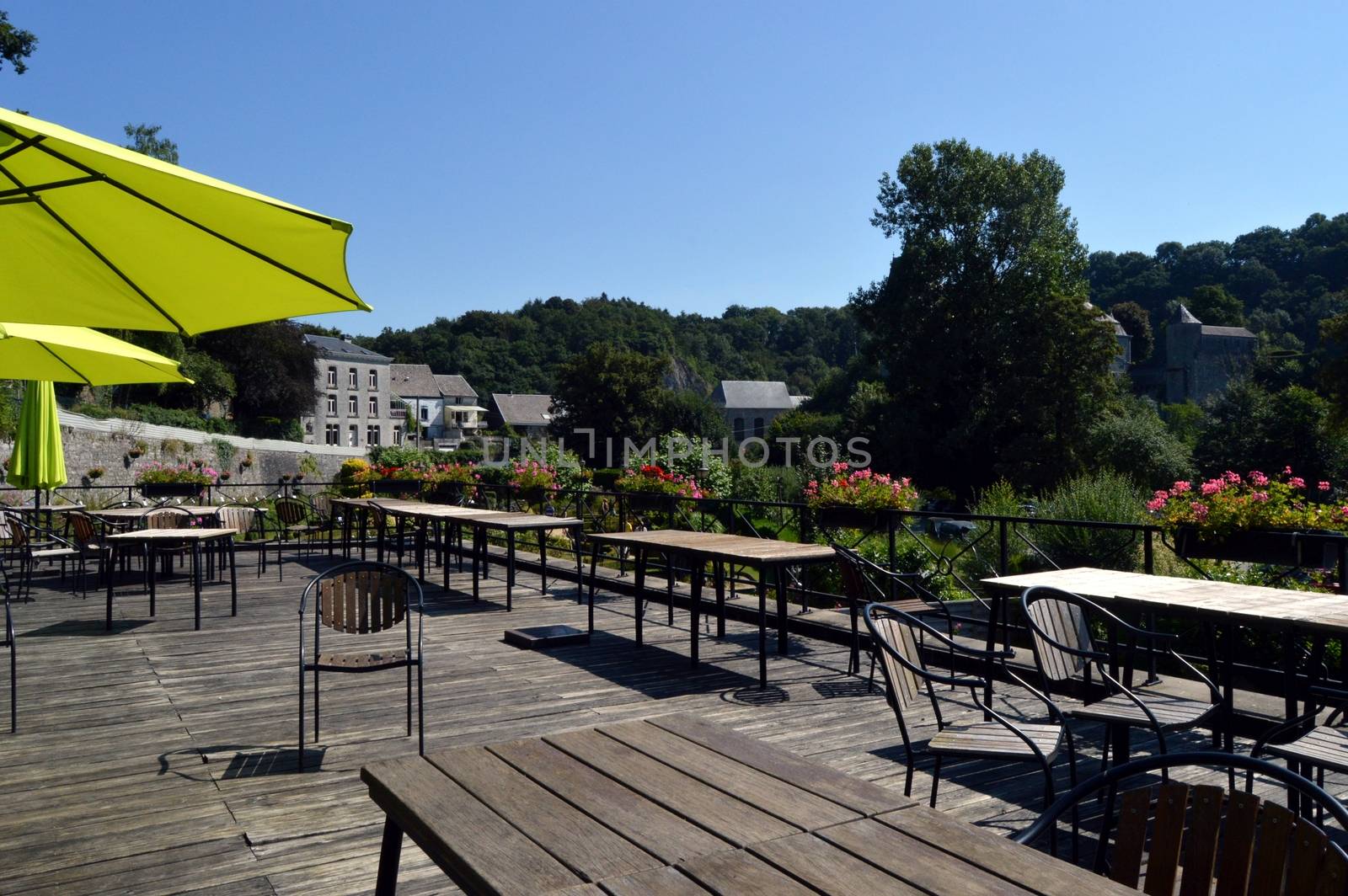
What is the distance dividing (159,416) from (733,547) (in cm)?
3198

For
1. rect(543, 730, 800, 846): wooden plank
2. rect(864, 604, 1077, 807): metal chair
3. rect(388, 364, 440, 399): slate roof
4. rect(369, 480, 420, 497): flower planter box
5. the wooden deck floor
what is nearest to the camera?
rect(543, 730, 800, 846): wooden plank

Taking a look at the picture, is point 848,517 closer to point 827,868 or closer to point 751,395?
point 827,868

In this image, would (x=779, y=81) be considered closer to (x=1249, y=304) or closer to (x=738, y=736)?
(x=738, y=736)

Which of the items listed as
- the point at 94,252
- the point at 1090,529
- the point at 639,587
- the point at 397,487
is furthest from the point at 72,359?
the point at 1090,529

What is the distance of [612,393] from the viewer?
54.8 metres

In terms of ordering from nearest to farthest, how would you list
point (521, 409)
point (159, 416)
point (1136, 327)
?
point (159, 416), point (1136, 327), point (521, 409)

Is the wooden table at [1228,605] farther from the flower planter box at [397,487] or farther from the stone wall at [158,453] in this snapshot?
the stone wall at [158,453]

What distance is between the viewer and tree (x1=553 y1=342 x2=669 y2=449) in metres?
54.9

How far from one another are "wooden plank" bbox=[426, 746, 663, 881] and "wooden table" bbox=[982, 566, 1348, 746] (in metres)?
2.55

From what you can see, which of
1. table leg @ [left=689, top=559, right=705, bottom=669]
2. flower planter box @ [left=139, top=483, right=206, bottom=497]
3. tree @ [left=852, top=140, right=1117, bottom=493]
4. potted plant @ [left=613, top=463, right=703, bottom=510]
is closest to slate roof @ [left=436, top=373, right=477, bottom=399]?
tree @ [left=852, top=140, right=1117, bottom=493]

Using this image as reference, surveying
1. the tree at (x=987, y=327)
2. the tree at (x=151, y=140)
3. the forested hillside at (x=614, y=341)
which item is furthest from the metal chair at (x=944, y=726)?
the forested hillside at (x=614, y=341)

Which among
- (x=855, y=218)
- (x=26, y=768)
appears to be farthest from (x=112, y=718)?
(x=855, y=218)

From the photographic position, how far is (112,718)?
4539mm

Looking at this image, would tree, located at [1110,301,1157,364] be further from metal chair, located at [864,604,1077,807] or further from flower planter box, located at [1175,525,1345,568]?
metal chair, located at [864,604,1077,807]
